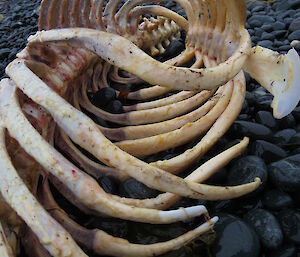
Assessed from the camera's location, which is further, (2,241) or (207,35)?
(207,35)

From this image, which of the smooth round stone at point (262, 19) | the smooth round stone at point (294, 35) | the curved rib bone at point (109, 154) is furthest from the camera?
the smooth round stone at point (262, 19)

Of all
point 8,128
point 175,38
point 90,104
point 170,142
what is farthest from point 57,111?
point 175,38

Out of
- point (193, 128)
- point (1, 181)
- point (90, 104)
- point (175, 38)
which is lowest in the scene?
point (175, 38)

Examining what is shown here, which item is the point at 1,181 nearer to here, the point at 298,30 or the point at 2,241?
the point at 2,241

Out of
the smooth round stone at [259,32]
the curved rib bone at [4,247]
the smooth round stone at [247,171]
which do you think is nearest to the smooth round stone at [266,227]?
the smooth round stone at [247,171]

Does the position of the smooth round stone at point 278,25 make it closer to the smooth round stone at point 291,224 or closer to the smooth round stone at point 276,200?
the smooth round stone at point 276,200

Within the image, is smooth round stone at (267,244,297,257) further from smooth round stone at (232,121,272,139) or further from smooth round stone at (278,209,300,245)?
smooth round stone at (232,121,272,139)
